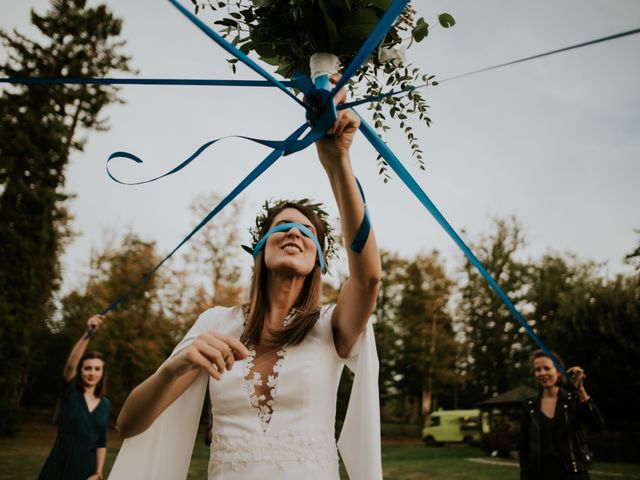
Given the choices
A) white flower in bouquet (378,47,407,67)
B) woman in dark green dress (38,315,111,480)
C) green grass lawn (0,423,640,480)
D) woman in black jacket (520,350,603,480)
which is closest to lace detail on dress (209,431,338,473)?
white flower in bouquet (378,47,407,67)

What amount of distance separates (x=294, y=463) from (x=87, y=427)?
15.9ft

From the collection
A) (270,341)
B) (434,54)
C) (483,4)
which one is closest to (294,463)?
(270,341)

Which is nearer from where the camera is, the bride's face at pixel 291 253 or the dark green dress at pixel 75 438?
the bride's face at pixel 291 253

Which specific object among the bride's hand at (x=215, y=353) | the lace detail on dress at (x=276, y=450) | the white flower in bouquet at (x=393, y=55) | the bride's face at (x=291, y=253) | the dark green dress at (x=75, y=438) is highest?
the white flower in bouquet at (x=393, y=55)

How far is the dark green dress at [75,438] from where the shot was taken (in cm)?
535

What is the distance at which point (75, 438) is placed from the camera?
553 centimetres

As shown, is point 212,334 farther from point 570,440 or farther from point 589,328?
point 589,328

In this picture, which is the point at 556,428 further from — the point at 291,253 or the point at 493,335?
the point at 493,335

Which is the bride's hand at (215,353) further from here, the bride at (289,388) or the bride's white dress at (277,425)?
the bride's white dress at (277,425)

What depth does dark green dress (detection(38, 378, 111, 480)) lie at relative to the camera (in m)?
5.35

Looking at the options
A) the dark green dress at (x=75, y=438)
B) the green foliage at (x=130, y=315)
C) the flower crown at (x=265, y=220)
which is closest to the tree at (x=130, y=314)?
the green foliage at (x=130, y=315)

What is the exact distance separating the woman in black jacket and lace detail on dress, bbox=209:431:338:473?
429cm

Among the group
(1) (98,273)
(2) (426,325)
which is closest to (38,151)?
(1) (98,273)

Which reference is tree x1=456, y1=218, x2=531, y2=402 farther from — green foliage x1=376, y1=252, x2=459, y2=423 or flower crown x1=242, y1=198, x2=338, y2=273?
flower crown x1=242, y1=198, x2=338, y2=273
